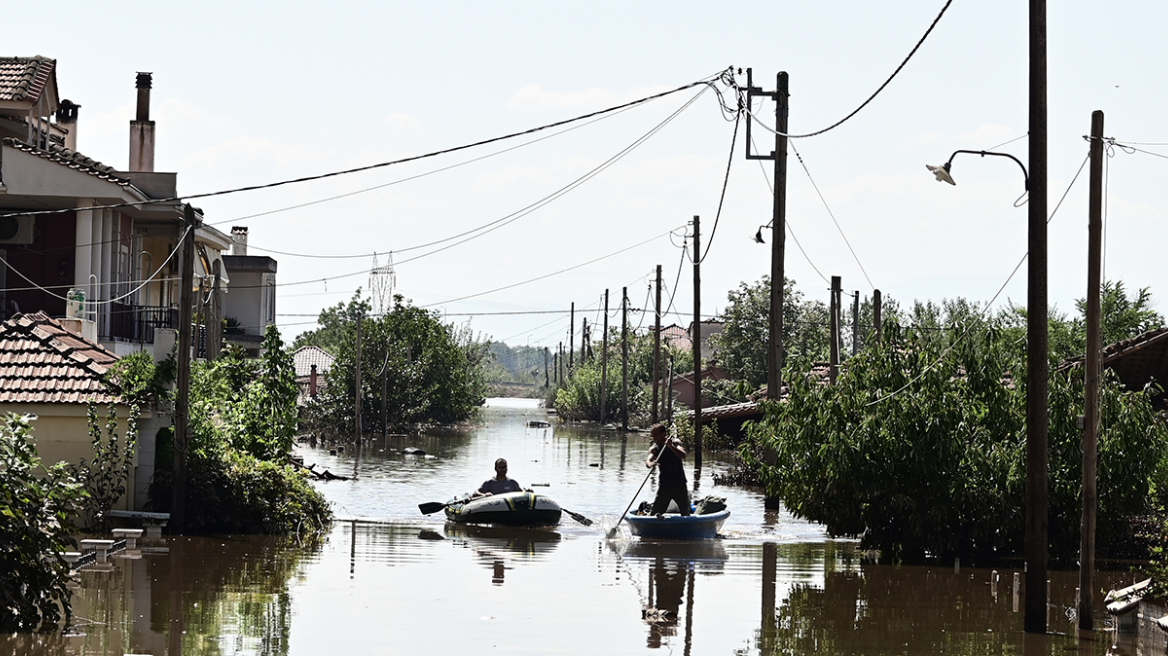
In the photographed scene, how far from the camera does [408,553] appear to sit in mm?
21016

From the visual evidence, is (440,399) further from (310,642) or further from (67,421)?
(310,642)

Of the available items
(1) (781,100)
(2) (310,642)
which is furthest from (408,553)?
(1) (781,100)

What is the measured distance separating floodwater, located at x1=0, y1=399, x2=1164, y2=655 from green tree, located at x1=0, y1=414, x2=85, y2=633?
1.10 ft

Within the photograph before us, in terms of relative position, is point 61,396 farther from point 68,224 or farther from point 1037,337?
point 1037,337

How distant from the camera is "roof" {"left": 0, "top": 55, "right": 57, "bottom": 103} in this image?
3064 centimetres

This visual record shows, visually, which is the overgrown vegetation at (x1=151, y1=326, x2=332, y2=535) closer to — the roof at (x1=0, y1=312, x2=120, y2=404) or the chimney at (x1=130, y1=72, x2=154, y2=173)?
the roof at (x1=0, y1=312, x2=120, y2=404)

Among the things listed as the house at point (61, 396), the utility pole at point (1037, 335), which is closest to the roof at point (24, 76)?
the house at point (61, 396)

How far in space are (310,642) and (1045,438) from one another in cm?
740

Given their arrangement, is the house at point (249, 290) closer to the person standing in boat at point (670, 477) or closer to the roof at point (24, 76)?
the roof at point (24, 76)

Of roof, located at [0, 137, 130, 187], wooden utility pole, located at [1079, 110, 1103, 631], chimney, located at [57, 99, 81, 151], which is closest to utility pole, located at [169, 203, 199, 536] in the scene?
roof, located at [0, 137, 130, 187]

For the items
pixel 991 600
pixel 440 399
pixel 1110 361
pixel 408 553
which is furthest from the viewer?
pixel 440 399

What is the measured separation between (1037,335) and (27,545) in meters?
9.77

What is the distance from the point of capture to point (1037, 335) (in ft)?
45.2

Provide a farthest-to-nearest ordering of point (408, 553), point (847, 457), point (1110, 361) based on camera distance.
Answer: point (1110, 361) < point (408, 553) < point (847, 457)
